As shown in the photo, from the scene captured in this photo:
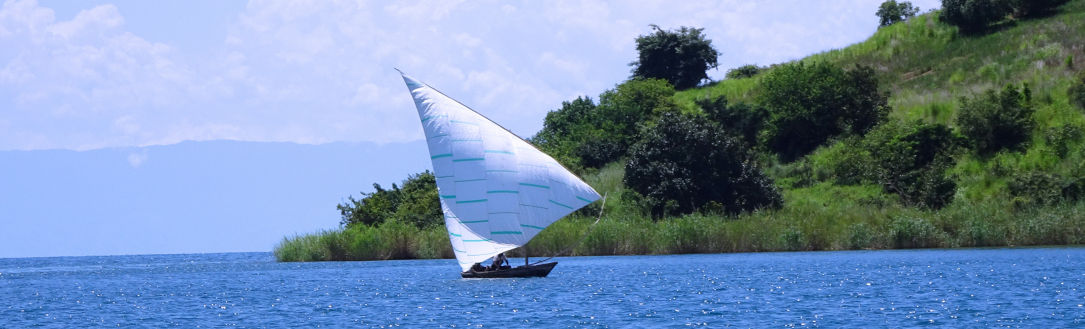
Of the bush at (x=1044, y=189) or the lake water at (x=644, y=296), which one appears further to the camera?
the bush at (x=1044, y=189)

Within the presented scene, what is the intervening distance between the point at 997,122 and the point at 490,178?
33776 millimetres

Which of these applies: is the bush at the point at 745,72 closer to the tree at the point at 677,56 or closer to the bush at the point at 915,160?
the tree at the point at 677,56

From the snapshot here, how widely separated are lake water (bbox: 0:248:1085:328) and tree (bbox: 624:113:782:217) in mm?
10903

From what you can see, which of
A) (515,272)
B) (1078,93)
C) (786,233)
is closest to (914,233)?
(786,233)

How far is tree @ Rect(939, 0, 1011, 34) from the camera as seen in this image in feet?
278

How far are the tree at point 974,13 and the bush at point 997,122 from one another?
21.1 metres

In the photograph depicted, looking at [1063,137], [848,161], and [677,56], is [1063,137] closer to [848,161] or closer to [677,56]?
[848,161]

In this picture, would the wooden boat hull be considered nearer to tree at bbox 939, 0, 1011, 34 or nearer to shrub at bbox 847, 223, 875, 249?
shrub at bbox 847, 223, 875, 249

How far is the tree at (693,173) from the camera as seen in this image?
2468 inches

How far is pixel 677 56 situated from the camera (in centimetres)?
9819

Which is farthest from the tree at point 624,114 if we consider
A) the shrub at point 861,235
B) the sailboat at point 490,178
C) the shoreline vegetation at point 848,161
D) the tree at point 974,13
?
the sailboat at point 490,178

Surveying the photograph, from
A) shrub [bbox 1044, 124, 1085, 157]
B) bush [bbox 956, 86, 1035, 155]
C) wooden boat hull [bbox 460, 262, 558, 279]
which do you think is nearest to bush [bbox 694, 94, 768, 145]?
bush [bbox 956, 86, 1035, 155]

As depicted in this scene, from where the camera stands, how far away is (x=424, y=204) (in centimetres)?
6688

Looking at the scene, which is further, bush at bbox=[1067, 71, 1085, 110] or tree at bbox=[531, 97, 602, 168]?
tree at bbox=[531, 97, 602, 168]
